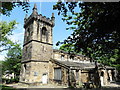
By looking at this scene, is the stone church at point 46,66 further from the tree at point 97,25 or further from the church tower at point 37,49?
the tree at point 97,25

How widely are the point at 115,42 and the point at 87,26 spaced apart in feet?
5.75

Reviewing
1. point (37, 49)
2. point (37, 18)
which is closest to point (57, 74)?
point (37, 49)

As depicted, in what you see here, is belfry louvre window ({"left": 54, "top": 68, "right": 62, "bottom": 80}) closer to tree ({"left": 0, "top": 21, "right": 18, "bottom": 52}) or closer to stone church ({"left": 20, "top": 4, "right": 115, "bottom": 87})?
stone church ({"left": 20, "top": 4, "right": 115, "bottom": 87})

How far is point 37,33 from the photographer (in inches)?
902

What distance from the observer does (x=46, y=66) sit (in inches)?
892

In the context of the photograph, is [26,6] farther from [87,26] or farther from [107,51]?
[107,51]

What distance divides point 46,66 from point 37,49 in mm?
4241

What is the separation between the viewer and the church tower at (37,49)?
812 inches

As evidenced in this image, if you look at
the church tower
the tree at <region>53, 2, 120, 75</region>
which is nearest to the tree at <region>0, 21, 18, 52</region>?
the church tower

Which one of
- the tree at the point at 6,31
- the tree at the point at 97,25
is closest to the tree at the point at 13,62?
the tree at the point at 6,31

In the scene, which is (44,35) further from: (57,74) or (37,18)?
(57,74)

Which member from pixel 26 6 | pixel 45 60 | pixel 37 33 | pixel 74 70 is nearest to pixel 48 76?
pixel 45 60

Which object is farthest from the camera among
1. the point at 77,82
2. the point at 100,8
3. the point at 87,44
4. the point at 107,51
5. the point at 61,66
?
the point at 61,66

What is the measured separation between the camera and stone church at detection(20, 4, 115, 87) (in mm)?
19753
